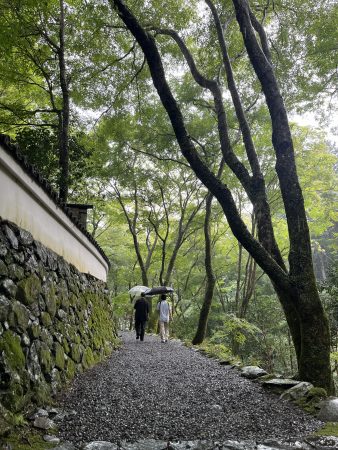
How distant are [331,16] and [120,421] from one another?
9165 millimetres

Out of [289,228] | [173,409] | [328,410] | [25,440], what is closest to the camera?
[25,440]

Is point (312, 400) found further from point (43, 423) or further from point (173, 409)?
point (43, 423)

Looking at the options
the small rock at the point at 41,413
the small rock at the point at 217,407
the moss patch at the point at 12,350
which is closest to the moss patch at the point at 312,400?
the small rock at the point at 217,407

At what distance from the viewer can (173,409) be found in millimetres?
3990

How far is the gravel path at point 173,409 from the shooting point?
3.28m

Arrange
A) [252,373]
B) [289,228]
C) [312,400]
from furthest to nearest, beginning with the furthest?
[252,373]
[289,228]
[312,400]

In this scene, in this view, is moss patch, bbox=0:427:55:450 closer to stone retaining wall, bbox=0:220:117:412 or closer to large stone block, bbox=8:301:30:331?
stone retaining wall, bbox=0:220:117:412

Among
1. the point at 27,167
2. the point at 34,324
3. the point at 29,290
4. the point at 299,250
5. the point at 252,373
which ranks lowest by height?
the point at 252,373

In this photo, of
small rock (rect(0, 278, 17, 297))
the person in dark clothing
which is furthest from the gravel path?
the person in dark clothing

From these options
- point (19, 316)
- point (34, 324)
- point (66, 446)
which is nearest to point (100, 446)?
point (66, 446)

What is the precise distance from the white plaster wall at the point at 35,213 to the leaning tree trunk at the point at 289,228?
237 cm

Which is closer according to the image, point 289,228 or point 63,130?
point 289,228

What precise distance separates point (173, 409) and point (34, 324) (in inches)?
75.6

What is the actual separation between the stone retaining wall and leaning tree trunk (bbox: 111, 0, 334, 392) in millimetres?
2836
